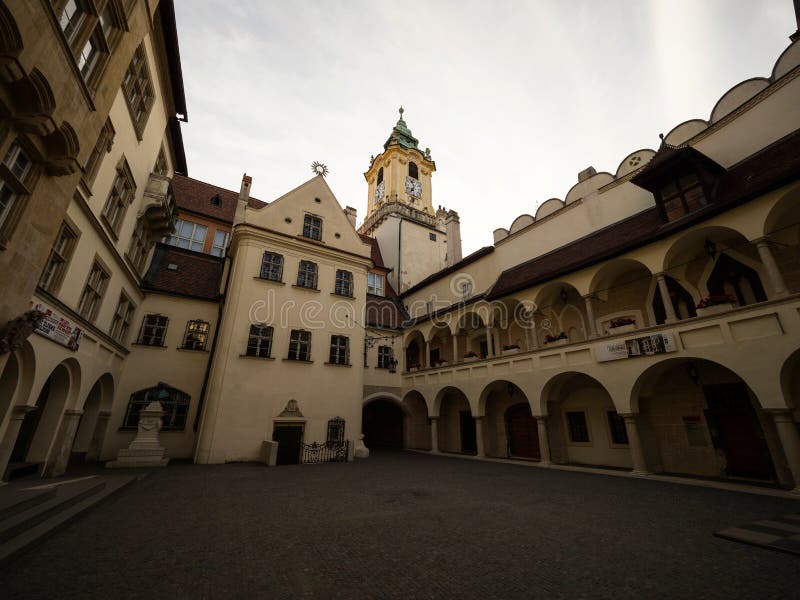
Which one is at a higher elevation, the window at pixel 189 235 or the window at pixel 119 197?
the window at pixel 189 235

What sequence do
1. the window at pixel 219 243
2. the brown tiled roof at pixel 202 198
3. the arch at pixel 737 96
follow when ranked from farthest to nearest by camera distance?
the brown tiled roof at pixel 202 198, the window at pixel 219 243, the arch at pixel 737 96

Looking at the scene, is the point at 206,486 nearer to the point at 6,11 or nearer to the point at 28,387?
the point at 28,387

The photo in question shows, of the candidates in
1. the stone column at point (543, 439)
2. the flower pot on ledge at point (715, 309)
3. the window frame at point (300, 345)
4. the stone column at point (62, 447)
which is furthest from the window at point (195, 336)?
the flower pot on ledge at point (715, 309)

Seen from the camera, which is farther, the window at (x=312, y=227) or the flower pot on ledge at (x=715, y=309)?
the window at (x=312, y=227)

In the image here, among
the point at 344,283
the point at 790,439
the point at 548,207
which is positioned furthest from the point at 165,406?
the point at 548,207

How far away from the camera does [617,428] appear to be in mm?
15062

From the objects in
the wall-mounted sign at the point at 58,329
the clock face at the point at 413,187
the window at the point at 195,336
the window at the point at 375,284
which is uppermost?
the clock face at the point at 413,187

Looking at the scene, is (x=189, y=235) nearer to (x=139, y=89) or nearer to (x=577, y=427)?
(x=139, y=89)

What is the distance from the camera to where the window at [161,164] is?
52.5 feet

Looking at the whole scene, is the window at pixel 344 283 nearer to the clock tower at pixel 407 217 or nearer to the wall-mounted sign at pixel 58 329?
the clock tower at pixel 407 217

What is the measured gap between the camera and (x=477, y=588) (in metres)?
4.24

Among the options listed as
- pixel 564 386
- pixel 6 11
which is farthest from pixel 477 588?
pixel 564 386

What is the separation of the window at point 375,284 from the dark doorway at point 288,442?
12640 mm

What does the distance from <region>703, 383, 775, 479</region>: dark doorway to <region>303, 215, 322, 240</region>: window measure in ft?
64.3
